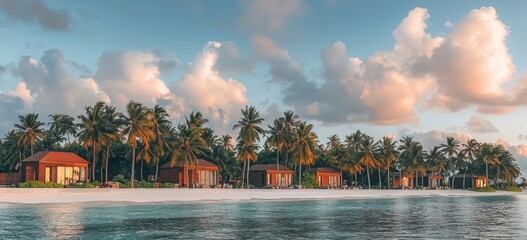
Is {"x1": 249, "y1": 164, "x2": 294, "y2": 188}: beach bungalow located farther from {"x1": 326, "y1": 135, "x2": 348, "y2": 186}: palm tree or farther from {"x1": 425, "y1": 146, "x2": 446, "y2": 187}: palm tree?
{"x1": 425, "y1": 146, "x2": 446, "y2": 187}: palm tree

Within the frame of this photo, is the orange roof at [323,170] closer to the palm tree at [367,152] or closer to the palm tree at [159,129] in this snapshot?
the palm tree at [367,152]

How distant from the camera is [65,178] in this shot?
70.5 m

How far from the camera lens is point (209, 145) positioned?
9438 cm

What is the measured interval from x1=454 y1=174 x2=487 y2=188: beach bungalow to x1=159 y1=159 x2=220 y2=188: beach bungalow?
268 ft

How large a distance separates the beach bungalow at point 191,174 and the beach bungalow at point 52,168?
15.2m

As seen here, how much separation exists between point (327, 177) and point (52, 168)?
185 ft

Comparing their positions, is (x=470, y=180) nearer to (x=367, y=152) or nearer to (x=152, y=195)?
(x=367, y=152)

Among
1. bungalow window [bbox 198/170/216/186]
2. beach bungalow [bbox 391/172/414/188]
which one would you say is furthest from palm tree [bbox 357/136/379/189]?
bungalow window [bbox 198/170/216/186]

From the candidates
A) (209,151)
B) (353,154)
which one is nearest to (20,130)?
(209,151)

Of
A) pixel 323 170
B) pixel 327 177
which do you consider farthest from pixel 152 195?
pixel 327 177

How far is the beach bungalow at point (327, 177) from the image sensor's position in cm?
10432

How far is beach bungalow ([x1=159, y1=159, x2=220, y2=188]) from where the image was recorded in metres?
81.5

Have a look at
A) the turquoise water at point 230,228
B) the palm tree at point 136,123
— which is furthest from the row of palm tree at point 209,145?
the turquoise water at point 230,228

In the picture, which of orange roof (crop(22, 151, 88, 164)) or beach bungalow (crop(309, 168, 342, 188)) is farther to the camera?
beach bungalow (crop(309, 168, 342, 188))
